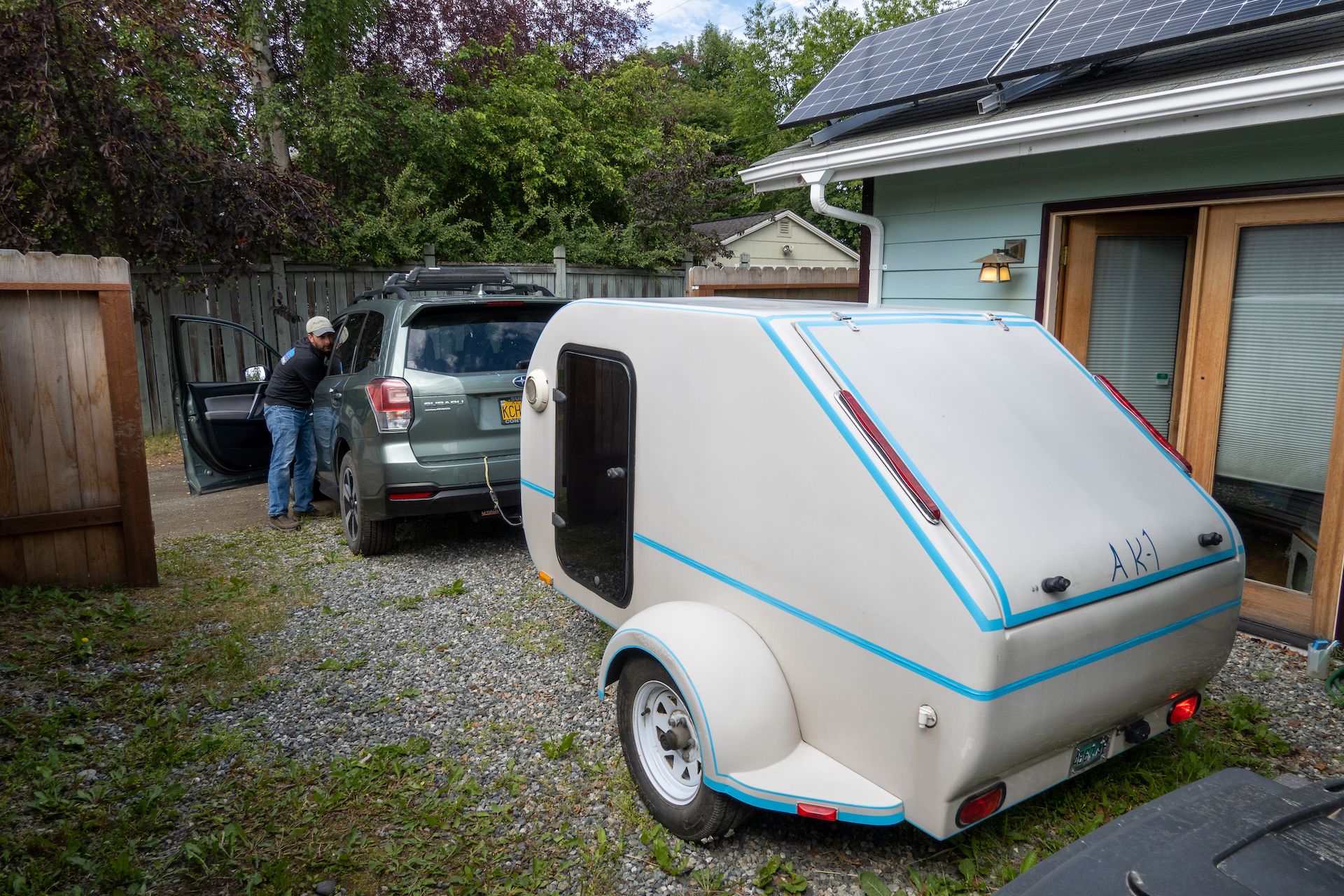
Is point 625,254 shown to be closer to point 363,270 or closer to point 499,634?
point 363,270

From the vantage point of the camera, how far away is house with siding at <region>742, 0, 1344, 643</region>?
4.56m

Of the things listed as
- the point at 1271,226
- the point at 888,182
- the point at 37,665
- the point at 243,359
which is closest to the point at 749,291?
the point at 888,182

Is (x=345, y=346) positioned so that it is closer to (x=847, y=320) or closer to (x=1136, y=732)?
(x=847, y=320)

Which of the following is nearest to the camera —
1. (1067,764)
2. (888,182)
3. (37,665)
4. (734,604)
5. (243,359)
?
(1067,764)

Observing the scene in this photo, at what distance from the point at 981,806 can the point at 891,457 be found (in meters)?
1.08

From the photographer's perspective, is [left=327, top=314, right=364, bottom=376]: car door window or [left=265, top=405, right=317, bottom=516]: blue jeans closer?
[left=327, top=314, right=364, bottom=376]: car door window

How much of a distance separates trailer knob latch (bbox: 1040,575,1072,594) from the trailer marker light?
931mm

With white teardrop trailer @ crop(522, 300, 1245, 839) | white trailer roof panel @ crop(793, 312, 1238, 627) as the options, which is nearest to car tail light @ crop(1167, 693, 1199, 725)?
white teardrop trailer @ crop(522, 300, 1245, 839)

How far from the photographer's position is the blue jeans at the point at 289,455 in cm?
720

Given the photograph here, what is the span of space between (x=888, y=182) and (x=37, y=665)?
667cm

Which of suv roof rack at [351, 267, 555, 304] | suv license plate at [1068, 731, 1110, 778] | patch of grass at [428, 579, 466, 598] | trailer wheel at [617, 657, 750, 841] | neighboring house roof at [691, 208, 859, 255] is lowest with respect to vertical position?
patch of grass at [428, 579, 466, 598]

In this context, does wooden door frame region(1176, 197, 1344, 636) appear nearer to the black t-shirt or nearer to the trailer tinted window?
the trailer tinted window

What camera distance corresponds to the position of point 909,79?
6707mm

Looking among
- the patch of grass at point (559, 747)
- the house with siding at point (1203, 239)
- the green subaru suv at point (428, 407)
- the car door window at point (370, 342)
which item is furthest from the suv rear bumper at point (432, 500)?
the house with siding at point (1203, 239)
